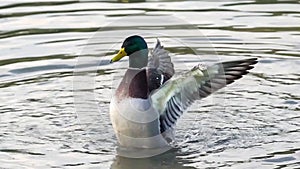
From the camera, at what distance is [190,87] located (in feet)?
31.8

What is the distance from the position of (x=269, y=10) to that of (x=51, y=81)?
14.4ft

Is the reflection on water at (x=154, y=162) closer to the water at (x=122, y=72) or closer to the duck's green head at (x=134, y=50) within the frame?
the water at (x=122, y=72)

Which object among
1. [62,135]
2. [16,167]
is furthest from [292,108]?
[16,167]

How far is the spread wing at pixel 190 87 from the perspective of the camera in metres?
9.59

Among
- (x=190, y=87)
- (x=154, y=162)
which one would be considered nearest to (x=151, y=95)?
(x=190, y=87)

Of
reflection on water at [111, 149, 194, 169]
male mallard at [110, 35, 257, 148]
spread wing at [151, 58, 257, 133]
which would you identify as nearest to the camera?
reflection on water at [111, 149, 194, 169]

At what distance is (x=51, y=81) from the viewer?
39.0ft

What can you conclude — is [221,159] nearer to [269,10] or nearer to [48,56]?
[48,56]

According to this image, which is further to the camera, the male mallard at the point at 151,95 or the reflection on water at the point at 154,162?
the male mallard at the point at 151,95

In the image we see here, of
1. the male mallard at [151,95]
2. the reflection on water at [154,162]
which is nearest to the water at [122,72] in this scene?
the reflection on water at [154,162]

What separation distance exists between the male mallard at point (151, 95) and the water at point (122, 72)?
25cm

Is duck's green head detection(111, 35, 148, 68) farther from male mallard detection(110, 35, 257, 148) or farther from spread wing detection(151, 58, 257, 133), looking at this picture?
spread wing detection(151, 58, 257, 133)

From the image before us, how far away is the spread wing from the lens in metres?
9.59

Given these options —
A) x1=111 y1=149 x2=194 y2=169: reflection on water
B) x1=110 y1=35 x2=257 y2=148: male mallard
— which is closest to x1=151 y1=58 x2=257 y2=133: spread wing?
x1=110 y1=35 x2=257 y2=148: male mallard
